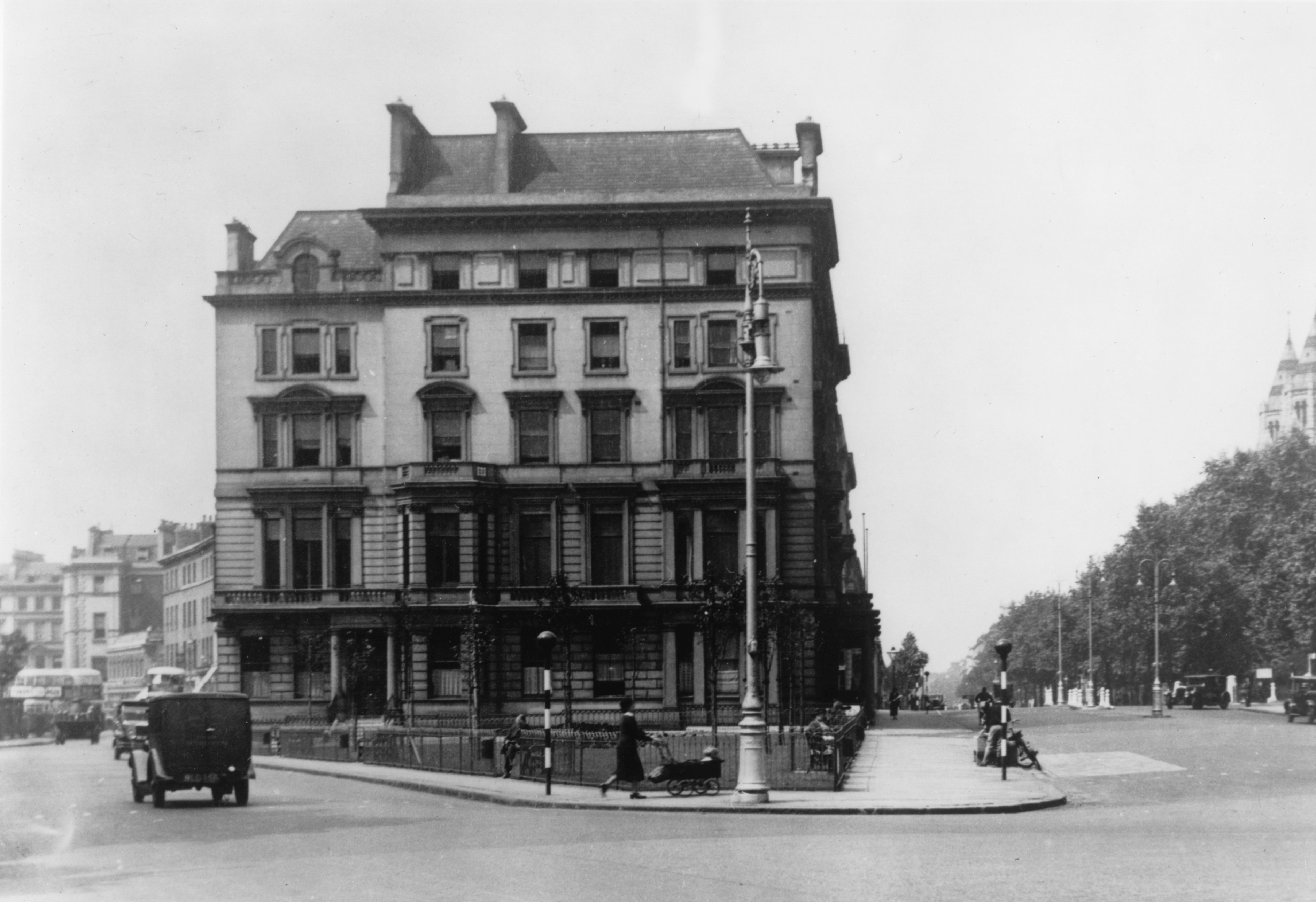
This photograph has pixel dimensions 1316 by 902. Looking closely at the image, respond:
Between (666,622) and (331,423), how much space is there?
15.3 meters

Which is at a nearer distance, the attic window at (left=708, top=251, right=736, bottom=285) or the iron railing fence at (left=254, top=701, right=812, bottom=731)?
the iron railing fence at (left=254, top=701, right=812, bottom=731)

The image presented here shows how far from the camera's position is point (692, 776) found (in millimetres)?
28234

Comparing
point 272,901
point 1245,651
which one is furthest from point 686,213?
point 1245,651

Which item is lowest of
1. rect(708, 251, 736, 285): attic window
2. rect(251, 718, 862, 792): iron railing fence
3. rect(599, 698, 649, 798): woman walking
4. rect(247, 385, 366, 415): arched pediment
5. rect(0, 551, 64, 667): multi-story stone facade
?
rect(251, 718, 862, 792): iron railing fence

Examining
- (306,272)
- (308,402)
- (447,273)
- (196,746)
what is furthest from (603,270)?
(196,746)

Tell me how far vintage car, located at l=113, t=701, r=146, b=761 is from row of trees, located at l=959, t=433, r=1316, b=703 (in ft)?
160

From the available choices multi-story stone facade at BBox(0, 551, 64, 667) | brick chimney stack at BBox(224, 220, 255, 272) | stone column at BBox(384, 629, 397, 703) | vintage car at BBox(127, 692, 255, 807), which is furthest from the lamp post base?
brick chimney stack at BBox(224, 220, 255, 272)

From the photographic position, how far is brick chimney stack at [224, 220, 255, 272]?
206ft

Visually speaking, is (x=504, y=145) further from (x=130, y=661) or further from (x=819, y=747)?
(x=819, y=747)

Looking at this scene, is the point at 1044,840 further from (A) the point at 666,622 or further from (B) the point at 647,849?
(A) the point at 666,622

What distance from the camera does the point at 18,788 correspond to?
32438mm

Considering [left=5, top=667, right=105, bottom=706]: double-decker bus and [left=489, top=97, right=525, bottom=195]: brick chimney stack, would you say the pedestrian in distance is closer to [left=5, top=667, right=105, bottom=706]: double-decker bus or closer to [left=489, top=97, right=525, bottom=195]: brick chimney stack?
[left=5, top=667, right=105, bottom=706]: double-decker bus

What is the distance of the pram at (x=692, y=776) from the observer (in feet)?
91.9

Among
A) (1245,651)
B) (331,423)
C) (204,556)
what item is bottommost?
(1245,651)
